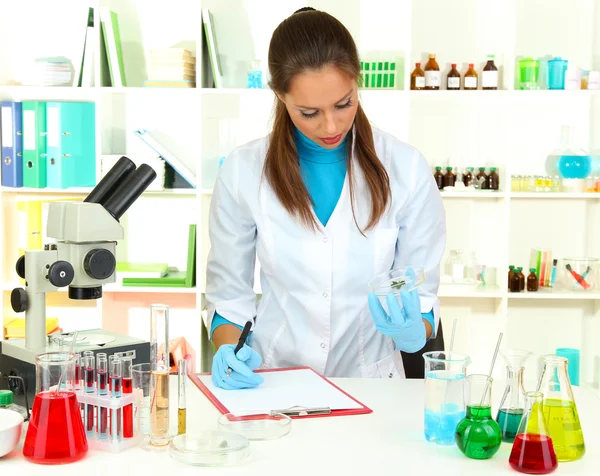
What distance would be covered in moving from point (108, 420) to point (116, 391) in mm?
47

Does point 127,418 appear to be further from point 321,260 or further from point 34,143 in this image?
point 34,143

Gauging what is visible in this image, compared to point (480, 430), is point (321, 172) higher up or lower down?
higher up

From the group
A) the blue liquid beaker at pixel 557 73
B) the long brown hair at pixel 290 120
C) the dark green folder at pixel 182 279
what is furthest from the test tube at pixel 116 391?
the blue liquid beaker at pixel 557 73

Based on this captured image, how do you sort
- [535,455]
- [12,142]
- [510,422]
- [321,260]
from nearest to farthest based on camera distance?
[535,455] < [510,422] < [321,260] < [12,142]

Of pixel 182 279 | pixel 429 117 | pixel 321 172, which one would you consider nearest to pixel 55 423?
pixel 321 172

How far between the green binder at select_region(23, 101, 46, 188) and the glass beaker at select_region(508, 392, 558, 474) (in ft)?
8.89

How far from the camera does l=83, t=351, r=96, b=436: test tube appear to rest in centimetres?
127

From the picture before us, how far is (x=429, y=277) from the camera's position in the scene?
1.90 m

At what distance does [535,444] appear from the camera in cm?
118

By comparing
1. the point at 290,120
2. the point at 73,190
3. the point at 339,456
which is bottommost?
the point at 339,456

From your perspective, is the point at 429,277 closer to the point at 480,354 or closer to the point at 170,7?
the point at 480,354

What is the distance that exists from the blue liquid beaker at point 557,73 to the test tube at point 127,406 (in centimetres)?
266

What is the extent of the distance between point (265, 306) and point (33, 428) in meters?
0.82

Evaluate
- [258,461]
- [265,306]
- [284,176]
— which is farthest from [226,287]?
[258,461]
